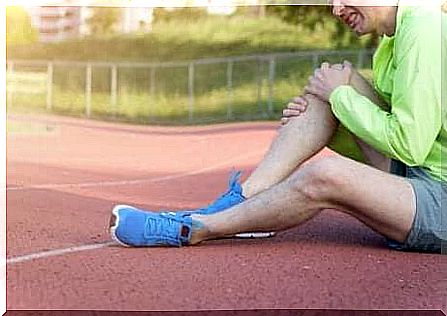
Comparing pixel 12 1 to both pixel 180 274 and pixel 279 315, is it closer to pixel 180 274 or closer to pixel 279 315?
pixel 180 274

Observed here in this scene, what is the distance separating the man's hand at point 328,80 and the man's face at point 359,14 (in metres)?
0.09

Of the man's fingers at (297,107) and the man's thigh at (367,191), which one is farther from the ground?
the man's fingers at (297,107)

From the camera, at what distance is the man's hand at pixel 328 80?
2082 mm

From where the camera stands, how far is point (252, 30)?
161 inches

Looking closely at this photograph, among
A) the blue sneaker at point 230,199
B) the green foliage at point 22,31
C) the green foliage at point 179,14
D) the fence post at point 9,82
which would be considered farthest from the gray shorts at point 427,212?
the fence post at point 9,82

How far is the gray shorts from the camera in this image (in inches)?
77.6

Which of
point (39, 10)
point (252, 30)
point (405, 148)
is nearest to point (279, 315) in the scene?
point (405, 148)

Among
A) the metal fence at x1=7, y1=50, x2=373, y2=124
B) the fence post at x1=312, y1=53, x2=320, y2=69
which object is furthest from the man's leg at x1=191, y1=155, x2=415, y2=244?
the fence post at x1=312, y1=53, x2=320, y2=69

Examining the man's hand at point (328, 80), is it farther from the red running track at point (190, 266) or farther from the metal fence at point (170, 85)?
the metal fence at point (170, 85)

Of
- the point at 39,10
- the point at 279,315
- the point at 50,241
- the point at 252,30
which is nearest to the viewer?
the point at 279,315

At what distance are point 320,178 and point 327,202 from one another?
0.23 ft

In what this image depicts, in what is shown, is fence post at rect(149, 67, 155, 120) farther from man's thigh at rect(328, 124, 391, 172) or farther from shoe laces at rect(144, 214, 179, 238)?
shoe laces at rect(144, 214, 179, 238)

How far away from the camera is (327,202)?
197 cm

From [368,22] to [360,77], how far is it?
140 millimetres
